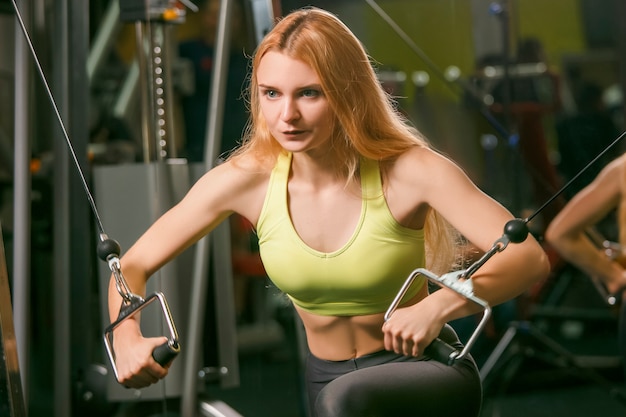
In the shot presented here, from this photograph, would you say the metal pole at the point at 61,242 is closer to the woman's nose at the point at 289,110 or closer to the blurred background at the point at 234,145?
the blurred background at the point at 234,145

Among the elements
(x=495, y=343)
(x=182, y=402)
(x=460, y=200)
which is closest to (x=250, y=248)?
(x=182, y=402)

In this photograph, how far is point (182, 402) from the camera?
130 centimetres

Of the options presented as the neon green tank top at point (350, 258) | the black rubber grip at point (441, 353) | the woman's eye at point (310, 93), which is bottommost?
the black rubber grip at point (441, 353)

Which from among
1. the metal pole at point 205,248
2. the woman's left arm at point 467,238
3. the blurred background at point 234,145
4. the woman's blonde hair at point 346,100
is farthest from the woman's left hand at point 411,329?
the metal pole at point 205,248

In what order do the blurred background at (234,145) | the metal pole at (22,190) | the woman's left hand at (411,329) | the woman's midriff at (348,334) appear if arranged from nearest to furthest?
the woman's left hand at (411,329) < the woman's midriff at (348,334) < the blurred background at (234,145) < the metal pole at (22,190)

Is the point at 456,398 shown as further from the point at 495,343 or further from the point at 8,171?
the point at 8,171

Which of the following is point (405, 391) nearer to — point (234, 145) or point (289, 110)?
point (289, 110)

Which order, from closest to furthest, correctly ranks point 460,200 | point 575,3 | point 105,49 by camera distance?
point 460,200, point 575,3, point 105,49

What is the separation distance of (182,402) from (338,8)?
53 centimetres

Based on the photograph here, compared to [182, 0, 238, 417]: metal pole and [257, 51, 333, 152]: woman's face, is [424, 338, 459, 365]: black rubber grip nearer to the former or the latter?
[257, 51, 333, 152]: woman's face

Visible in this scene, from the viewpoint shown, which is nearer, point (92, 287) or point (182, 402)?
point (182, 402)

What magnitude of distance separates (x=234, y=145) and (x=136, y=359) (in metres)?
0.37

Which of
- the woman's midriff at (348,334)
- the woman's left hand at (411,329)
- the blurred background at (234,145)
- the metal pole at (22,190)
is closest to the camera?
the woman's left hand at (411,329)

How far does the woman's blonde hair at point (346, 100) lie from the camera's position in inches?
38.0
